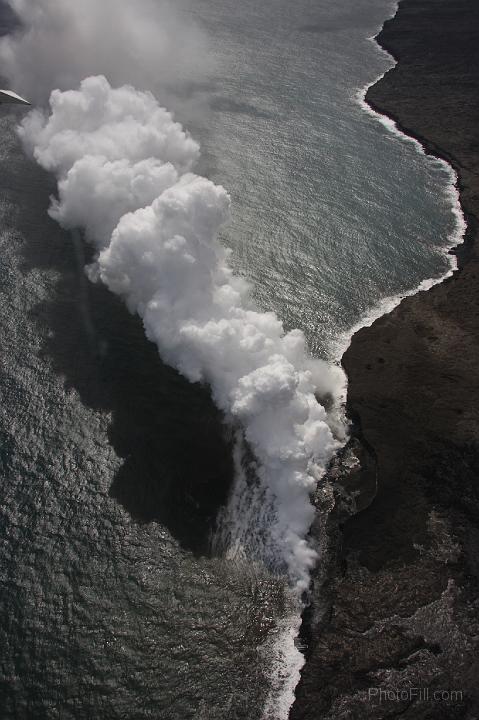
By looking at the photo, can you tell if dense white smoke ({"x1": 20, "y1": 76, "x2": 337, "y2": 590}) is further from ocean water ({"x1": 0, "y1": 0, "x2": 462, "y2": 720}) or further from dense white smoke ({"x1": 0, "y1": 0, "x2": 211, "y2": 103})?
dense white smoke ({"x1": 0, "y1": 0, "x2": 211, "y2": 103})

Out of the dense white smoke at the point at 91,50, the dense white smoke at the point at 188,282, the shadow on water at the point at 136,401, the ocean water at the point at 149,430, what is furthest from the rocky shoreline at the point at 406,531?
the dense white smoke at the point at 91,50

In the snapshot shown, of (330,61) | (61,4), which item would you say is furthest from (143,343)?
(330,61)

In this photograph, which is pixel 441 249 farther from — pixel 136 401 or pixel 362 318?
pixel 136 401

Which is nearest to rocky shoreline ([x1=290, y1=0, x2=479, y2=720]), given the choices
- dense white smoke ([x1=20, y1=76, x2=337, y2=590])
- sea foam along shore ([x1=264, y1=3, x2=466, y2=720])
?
sea foam along shore ([x1=264, y1=3, x2=466, y2=720])

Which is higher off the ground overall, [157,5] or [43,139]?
[157,5]

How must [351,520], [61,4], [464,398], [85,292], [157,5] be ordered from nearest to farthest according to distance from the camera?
[351,520]
[464,398]
[85,292]
[61,4]
[157,5]

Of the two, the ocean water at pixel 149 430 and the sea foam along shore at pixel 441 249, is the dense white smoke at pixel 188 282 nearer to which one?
the ocean water at pixel 149 430

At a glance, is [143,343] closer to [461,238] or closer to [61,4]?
[461,238]
